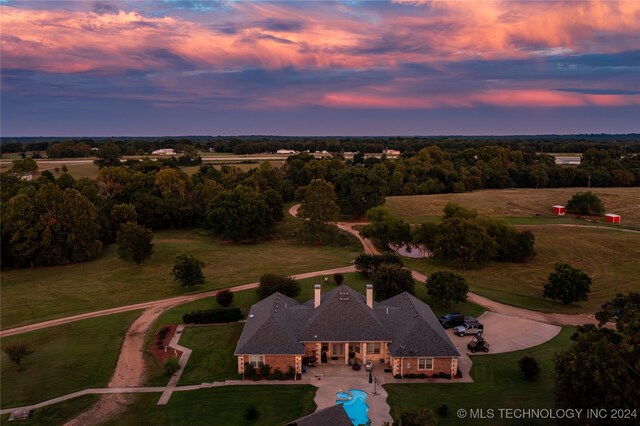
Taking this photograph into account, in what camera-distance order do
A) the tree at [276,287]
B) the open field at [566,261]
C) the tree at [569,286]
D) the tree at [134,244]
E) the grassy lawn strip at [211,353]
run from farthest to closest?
1. the tree at [134,244]
2. the open field at [566,261]
3. the tree at [569,286]
4. the tree at [276,287]
5. the grassy lawn strip at [211,353]

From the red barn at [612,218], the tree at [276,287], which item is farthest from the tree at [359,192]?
the tree at [276,287]

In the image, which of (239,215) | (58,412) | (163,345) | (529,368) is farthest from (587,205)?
(58,412)

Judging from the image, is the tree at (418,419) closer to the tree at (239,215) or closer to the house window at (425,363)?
the house window at (425,363)

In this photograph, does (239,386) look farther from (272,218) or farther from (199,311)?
(272,218)

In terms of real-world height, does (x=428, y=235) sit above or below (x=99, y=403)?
above

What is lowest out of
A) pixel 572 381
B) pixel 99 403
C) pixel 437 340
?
pixel 99 403

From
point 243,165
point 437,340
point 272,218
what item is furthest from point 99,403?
point 243,165

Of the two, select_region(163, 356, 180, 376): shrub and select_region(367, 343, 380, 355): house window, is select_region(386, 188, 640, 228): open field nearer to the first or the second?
select_region(367, 343, 380, 355): house window

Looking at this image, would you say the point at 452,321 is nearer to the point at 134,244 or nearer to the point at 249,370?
the point at 249,370
